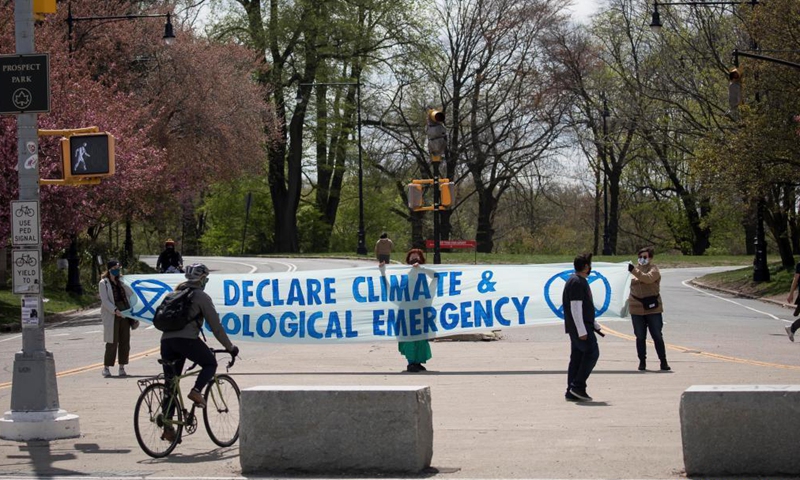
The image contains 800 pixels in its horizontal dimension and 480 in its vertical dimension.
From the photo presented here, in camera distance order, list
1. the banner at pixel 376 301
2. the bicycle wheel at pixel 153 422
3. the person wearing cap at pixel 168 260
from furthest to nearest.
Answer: the person wearing cap at pixel 168 260 < the banner at pixel 376 301 < the bicycle wheel at pixel 153 422

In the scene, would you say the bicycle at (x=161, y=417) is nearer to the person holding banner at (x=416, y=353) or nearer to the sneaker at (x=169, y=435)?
the sneaker at (x=169, y=435)

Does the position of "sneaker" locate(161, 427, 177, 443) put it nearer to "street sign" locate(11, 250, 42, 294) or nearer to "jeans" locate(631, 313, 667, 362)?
"street sign" locate(11, 250, 42, 294)

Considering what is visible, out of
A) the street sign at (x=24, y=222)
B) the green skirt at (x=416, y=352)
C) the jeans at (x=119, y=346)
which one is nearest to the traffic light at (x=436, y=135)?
Result: the green skirt at (x=416, y=352)

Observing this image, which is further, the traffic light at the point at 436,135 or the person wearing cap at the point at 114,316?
the traffic light at the point at 436,135

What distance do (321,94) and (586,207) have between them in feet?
100

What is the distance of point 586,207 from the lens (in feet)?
290

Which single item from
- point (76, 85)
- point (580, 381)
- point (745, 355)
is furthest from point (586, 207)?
point (580, 381)

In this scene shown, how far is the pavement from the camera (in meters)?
9.40

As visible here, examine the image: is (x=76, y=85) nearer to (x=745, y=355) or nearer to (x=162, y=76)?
(x=162, y=76)

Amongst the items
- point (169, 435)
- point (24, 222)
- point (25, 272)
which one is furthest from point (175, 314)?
point (24, 222)

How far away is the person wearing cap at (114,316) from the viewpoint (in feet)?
54.4

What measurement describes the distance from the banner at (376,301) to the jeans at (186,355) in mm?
6830

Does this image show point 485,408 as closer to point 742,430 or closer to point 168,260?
point 742,430

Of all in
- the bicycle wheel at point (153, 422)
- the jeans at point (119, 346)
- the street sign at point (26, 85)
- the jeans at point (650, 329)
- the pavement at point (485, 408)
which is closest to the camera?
the pavement at point (485, 408)
